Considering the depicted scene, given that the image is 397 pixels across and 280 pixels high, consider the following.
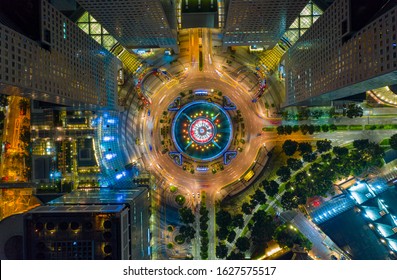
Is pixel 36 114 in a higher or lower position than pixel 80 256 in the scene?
higher

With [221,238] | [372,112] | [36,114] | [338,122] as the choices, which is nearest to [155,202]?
[221,238]

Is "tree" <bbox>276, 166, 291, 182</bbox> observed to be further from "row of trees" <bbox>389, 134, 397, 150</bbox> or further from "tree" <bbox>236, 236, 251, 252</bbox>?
"row of trees" <bbox>389, 134, 397, 150</bbox>

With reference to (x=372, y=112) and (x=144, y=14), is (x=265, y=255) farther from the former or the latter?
(x=144, y=14)

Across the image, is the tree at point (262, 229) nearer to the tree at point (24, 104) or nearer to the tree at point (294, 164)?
the tree at point (294, 164)

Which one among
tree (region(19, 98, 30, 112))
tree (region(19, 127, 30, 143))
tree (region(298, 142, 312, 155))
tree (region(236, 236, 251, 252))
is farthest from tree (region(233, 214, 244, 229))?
tree (region(19, 98, 30, 112))

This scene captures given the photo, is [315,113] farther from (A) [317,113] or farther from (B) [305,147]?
(B) [305,147]

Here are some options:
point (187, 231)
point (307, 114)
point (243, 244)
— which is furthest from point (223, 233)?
point (307, 114)
